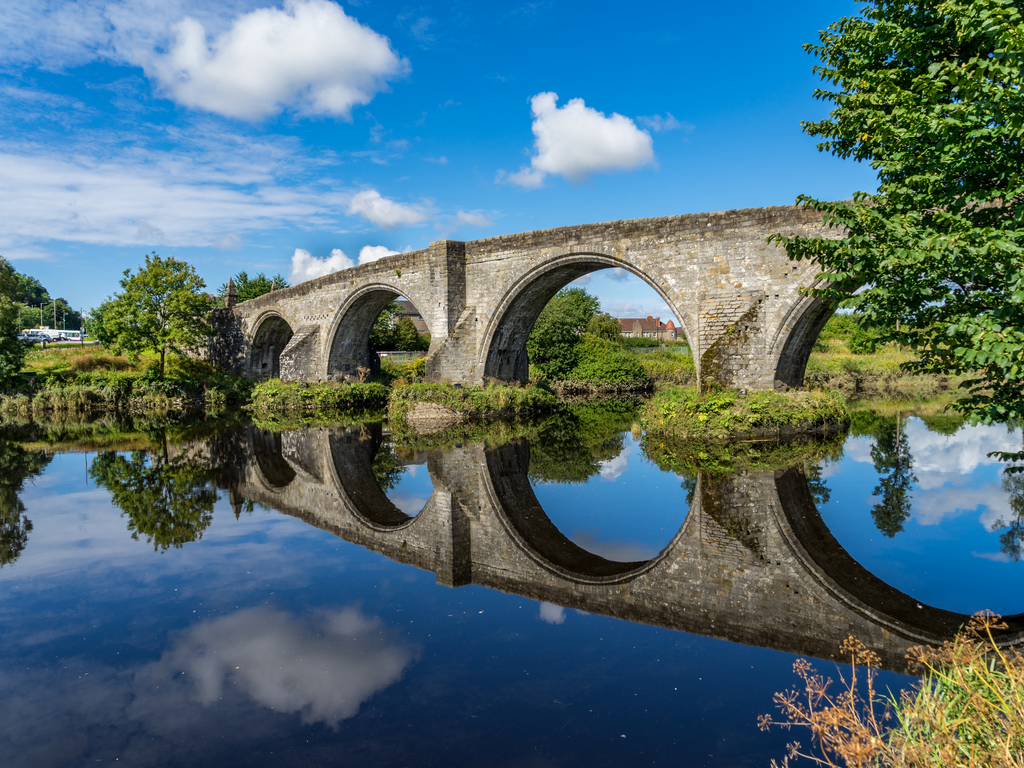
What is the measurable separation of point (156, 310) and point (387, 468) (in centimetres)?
1925

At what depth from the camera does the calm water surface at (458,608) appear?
3.39m

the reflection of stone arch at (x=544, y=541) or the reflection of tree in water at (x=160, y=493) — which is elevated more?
the reflection of tree in water at (x=160, y=493)

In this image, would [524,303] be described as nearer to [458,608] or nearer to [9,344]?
[458,608]

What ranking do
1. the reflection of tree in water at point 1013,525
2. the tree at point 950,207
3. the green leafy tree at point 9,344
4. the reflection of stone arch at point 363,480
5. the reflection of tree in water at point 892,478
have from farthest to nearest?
the green leafy tree at point 9,344
the reflection of stone arch at point 363,480
the reflection of tree in water at point 892,478
the reflection of tree in water at point 1013,525
the tree at point 950,207

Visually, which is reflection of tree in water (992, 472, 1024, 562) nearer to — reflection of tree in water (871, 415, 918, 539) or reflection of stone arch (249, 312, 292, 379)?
reflection of tree in water (871, 415, 918, 539)

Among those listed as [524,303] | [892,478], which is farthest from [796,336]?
[524,303]

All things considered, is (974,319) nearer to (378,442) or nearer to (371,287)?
(378,442)

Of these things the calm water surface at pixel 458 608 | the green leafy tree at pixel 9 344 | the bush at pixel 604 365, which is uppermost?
the green leafy tree at pixel 9 344

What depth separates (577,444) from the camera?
13266 millimetres

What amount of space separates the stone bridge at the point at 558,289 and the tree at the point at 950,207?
5777 mm

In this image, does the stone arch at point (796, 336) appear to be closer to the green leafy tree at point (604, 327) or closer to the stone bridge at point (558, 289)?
the stone bridge at point (558, 289)

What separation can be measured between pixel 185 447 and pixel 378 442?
436 centimetres

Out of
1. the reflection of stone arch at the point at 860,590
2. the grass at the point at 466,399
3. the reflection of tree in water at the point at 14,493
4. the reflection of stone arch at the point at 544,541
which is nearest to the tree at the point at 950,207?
the reflection of stone arch at the point at 860,590

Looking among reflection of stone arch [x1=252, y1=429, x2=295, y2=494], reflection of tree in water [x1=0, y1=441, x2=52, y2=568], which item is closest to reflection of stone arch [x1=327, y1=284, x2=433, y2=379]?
reflection of stone arch [x1=252, y1=429, x2=295, y2=494]
